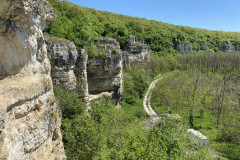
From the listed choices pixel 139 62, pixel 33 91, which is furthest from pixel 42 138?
pixel 139 62

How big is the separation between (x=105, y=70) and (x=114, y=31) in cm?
2885

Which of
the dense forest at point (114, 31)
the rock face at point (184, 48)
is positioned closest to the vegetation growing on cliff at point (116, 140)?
the dense forest at point (114, 31)

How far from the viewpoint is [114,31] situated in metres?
50.6

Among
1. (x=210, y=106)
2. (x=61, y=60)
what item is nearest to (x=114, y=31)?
(x=210, y=106)

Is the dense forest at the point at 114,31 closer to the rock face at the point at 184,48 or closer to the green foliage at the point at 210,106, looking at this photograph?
the rock face at the point at 184,48

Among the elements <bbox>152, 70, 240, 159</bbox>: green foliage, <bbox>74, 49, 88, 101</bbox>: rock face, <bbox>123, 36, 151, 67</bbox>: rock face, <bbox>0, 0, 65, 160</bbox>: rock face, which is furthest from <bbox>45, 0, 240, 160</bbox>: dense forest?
<bbox>0, 0, 65, 160</bbox>: rock face

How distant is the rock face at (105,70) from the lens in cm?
2472

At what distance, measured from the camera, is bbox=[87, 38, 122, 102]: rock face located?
81.1 ft

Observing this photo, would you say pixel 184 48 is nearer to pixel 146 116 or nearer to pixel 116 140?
pixel 146 116

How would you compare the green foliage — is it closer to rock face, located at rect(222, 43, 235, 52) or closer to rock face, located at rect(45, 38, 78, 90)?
rock face, located at rect(45, 38, 78, 90)

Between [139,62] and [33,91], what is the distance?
45.7m

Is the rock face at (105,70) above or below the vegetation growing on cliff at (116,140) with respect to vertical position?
above

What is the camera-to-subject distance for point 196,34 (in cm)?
9644

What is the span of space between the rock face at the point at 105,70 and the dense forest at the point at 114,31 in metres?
2.04
